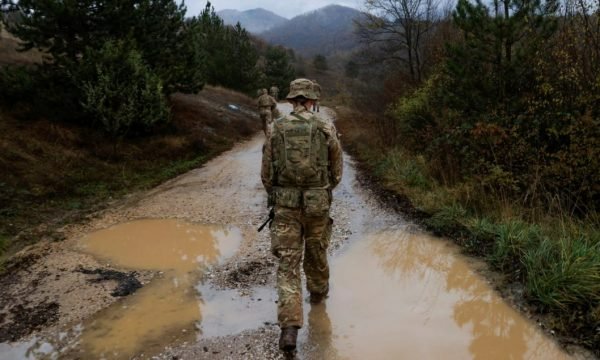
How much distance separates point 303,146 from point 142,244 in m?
3.93

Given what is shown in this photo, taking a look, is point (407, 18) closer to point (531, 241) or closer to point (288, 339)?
point (531, 241)

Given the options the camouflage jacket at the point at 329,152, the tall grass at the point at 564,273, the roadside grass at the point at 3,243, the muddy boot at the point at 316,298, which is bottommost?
the roadside grass at the point at 3,243

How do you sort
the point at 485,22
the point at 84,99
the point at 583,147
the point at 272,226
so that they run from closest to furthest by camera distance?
the point at 272,226
the point at 583,147
the point at 485,22
the point at 84,99

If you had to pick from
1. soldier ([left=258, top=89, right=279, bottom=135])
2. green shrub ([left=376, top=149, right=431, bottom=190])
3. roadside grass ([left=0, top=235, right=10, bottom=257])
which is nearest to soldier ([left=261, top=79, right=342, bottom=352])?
roadside grass ([left=0, top=235, right=10, bottom=257])

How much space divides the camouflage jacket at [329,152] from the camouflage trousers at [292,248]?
0.33 meters

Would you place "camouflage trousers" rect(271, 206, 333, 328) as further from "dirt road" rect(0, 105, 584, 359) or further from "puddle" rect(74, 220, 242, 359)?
"puddle" rect(74, 220, 242, 359)

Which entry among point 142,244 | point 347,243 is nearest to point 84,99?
point 142,244

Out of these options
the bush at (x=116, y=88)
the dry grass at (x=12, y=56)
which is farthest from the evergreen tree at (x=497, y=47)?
the dry grass at (x=12, y=56)

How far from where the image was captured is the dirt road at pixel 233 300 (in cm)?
411

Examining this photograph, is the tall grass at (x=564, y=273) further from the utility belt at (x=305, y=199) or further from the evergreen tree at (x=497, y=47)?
the evergreen tree at (x=497, y=47)

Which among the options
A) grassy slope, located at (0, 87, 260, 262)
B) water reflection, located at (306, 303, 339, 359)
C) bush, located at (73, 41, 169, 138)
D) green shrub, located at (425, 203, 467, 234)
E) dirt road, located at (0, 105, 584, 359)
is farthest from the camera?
bush, located at (73, 41, 169, 138)

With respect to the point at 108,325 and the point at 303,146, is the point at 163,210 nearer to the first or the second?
the point at 108,325

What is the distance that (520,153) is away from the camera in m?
7.75

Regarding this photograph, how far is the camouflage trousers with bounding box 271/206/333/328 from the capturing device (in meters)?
4.07
